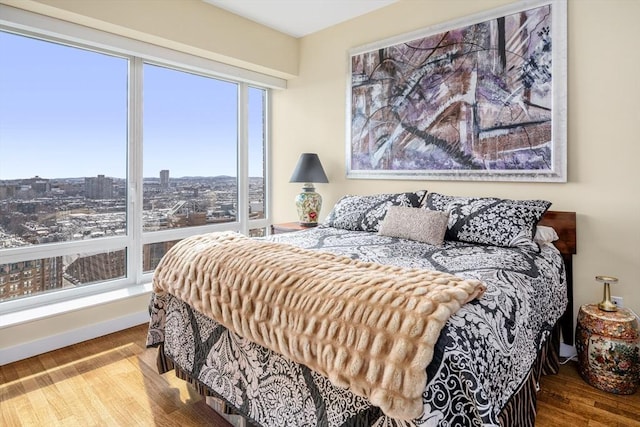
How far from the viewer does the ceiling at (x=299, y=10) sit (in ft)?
10.1

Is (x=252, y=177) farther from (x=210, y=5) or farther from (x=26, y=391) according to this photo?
(x=26, y=391)

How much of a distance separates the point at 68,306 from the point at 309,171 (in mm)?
2177

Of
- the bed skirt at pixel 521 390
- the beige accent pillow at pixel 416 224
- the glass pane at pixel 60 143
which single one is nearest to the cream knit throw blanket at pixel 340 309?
the bed skirt at pixel 521 390

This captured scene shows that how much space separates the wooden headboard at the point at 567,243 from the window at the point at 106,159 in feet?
9.18

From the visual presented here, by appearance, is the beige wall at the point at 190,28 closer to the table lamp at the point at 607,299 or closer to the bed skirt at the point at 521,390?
the bed skirt at the point at 521,390

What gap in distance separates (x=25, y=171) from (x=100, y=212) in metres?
0.55

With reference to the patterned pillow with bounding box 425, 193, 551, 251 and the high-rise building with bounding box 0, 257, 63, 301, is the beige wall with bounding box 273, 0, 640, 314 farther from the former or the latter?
the high-rise building with bounding box 0, 257, 63, 301

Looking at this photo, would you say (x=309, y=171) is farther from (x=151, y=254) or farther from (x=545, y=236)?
(x=545, y=236)

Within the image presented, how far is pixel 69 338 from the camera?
253cm

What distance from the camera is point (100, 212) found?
2.90 m

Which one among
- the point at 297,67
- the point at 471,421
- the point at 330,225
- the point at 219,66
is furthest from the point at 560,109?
the point at 219,66

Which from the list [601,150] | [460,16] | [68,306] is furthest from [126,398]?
[460,16]

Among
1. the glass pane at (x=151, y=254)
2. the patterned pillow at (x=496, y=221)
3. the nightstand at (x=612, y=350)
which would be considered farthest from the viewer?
the glass pane at (x=151, y=254)

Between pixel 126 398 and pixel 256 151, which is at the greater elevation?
pixel 256 151
